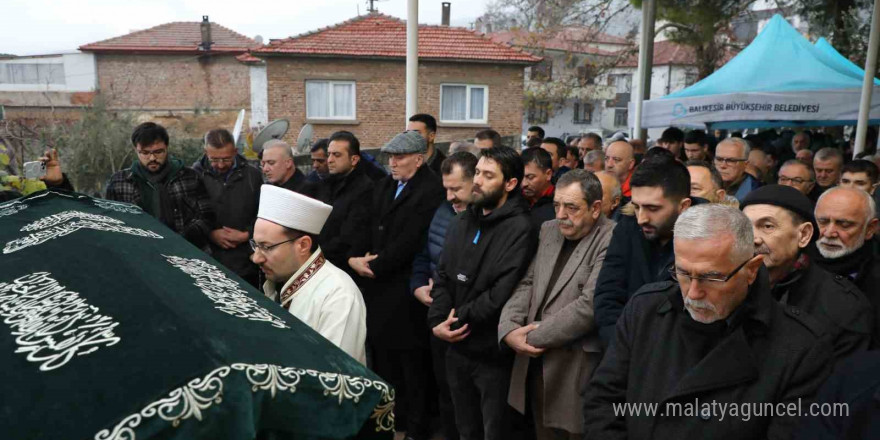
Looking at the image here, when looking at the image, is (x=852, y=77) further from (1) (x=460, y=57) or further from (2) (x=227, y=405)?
(1) (x=460, y=57)

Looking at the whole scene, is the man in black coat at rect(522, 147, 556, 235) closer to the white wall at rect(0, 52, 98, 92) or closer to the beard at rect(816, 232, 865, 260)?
the beard at rect(816, 232, 865, 260)

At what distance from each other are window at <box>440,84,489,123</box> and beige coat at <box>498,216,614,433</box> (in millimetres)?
20240

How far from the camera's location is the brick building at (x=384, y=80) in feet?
72.6

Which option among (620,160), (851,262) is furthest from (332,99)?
(851,262)

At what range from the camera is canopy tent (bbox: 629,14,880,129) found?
728cm

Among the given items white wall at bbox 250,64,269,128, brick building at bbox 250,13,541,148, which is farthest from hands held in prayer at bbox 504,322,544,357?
white wall at bbox 250,64,269,128

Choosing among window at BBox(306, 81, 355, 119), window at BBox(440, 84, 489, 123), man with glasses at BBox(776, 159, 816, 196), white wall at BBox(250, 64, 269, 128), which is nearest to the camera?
man with glasses at BBox(776, 159, 816, 196)

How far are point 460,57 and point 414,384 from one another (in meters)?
19.1

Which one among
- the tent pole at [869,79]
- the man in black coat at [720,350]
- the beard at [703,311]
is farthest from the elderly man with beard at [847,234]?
the tent pole at [869,79]

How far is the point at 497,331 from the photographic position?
145 inches

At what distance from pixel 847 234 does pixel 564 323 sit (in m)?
1.35

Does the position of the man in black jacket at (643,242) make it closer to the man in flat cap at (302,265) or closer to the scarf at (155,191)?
the man in flat cap at (302,265)

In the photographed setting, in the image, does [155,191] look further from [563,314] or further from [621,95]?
[621,95]

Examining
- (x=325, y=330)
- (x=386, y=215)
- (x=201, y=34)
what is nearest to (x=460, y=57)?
(x=201, y=34)
